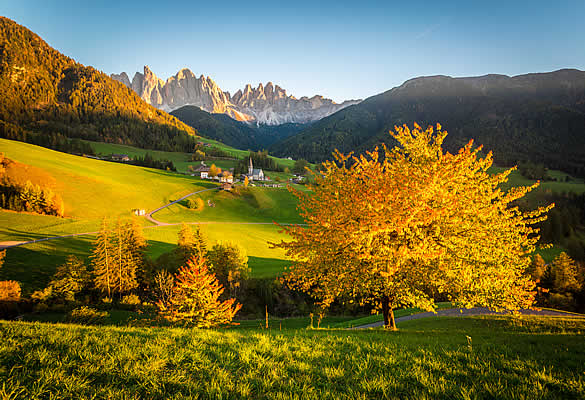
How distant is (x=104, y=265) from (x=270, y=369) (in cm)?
3866

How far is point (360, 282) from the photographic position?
12.2 m

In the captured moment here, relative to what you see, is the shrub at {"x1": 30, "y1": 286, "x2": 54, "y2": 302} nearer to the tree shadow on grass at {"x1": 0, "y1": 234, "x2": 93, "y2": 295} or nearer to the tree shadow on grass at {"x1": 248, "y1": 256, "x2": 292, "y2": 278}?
the tree shadow on grass at {"x1": 0, "y1": 234, "x2": 93, "y2": 295}

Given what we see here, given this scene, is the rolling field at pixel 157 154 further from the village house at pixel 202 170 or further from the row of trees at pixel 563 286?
the row of trees at pixel 563 286

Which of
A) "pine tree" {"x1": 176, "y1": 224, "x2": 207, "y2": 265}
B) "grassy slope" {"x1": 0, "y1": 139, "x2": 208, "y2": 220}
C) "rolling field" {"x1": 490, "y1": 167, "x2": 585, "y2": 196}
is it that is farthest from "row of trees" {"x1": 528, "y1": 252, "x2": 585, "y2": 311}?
"rolling field" {"x1": 490, "y1": 167, "x2": 585, "y2": 196}

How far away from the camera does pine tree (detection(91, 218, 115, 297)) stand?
3228 centimetres

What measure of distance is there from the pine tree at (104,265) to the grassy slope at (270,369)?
32220 millimetres

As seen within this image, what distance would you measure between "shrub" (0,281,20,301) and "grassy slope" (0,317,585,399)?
27.8m

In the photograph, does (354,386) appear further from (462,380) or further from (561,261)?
(561,261)

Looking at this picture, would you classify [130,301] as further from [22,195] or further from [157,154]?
[157,154]

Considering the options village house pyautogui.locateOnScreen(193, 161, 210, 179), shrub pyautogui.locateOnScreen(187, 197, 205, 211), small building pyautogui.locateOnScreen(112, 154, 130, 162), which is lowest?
shrub pyautogui.locateOnScreen(187, 197, 205, 211)

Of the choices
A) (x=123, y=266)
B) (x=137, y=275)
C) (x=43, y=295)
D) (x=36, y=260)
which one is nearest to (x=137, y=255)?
(x=123, y=266)

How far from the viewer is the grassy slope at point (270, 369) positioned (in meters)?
4.10

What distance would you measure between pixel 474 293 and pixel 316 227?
8.48 metres

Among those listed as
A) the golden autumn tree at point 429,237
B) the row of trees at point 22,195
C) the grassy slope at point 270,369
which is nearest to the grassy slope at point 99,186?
the row of trees at point 22,195
